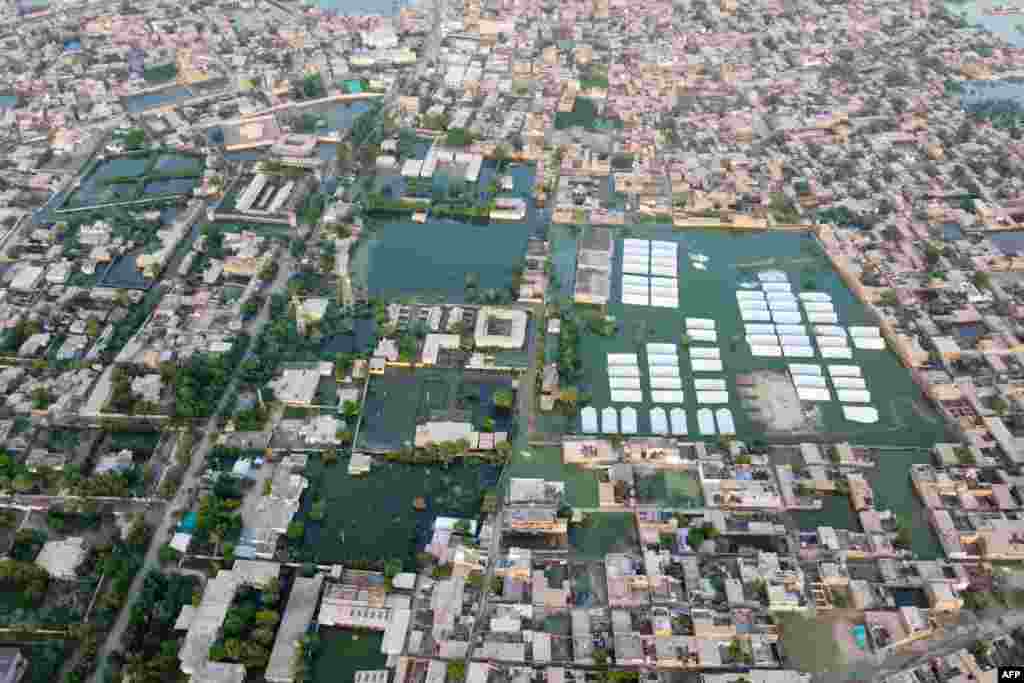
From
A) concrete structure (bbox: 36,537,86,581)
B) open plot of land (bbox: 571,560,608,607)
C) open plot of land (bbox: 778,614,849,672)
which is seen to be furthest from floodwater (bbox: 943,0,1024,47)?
concrete structure (bbox: 36,537,86,581)

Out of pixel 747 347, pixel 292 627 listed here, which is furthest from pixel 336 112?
pixel 292 627

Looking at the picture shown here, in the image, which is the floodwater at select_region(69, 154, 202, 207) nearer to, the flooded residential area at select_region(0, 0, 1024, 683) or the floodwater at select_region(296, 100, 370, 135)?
the flooded residential area at select_region(0, 0, 1024, 683)

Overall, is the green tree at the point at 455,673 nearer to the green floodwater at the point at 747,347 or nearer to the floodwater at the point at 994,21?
the green floodwater at the point at 747,347

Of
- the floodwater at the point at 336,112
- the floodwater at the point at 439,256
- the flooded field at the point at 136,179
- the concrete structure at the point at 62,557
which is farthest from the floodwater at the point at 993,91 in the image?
the concrete structure at the point at 62,557

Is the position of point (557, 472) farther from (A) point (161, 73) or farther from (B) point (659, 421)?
(A) point (161, 73)

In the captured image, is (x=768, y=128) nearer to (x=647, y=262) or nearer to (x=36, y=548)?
(x=647, y=262)

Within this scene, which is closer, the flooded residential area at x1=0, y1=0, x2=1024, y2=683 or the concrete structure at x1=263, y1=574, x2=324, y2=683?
the concrete structure at x1=263, y1=574, x2=324, y2=683
